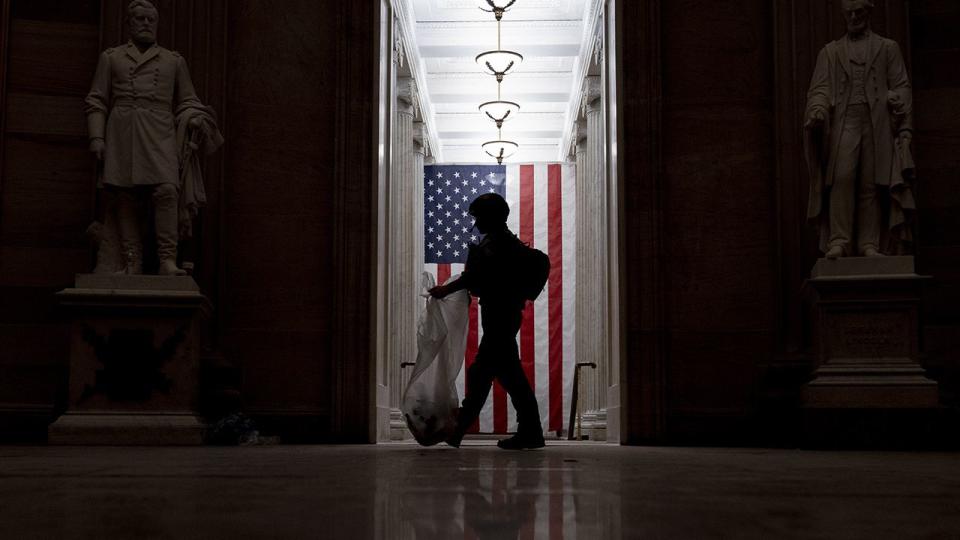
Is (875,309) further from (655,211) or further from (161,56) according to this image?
(161,56)

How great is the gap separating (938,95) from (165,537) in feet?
26.0

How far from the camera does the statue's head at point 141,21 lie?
7.05 m

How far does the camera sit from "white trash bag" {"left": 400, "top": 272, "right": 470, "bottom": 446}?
20.5ft

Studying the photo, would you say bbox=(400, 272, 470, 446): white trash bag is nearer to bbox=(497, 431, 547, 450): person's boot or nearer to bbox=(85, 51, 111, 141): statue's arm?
bbox=(497, 431, 547, 450): person's boot

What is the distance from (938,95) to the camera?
7.95 meters

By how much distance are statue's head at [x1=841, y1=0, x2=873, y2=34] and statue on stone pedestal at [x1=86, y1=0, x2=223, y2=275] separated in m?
4.48

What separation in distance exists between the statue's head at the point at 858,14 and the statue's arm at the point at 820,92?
0.24 meters

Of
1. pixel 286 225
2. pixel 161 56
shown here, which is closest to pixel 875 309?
pixel 286 225

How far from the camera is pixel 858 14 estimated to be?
7039 millimetres

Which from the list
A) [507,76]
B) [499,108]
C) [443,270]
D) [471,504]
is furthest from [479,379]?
[507,76]

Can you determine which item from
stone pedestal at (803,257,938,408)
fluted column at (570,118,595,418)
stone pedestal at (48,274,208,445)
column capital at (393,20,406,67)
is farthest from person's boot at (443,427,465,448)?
fluted column at (570,118,595,418)

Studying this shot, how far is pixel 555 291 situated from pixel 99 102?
1062 centimetres

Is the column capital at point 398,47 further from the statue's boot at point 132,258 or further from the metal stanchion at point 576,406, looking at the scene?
the statue's boot at point 132,258

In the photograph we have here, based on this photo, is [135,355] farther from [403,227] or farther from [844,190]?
[403,227]
